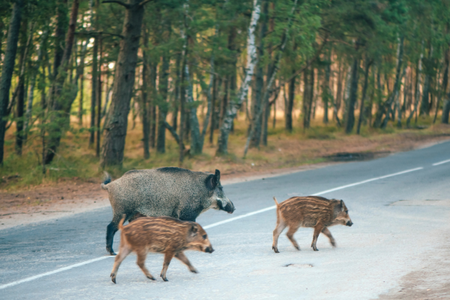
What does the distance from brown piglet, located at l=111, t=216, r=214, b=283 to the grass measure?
1128 cm

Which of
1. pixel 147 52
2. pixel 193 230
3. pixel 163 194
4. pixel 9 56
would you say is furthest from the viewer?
pixel 147 52

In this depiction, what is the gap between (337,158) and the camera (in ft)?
80.3

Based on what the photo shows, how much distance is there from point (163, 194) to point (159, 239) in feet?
6.29

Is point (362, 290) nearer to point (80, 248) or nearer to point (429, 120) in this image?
point (80, 248)

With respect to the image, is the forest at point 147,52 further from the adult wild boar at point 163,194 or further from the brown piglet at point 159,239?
the brown piglet at point 159,239

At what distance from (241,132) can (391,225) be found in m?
30.1

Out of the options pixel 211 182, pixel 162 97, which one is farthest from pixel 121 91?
pixel 211 182

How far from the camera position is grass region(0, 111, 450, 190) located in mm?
17766

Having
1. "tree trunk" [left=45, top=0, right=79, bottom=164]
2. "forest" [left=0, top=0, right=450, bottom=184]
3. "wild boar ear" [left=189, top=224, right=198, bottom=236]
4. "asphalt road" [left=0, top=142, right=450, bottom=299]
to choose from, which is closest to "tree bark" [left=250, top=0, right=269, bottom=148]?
"forest" [left=0, top=0, right=450, bottom=184]

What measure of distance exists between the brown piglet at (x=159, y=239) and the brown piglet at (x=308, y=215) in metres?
1.90

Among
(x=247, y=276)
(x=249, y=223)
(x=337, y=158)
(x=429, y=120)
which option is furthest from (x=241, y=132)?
(x=247, y=276)

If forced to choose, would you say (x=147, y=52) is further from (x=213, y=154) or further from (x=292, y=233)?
(x=292, y=233)

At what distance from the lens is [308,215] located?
799 cm

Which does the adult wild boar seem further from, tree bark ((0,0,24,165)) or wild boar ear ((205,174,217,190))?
tree bark ((0,0,24,165))
